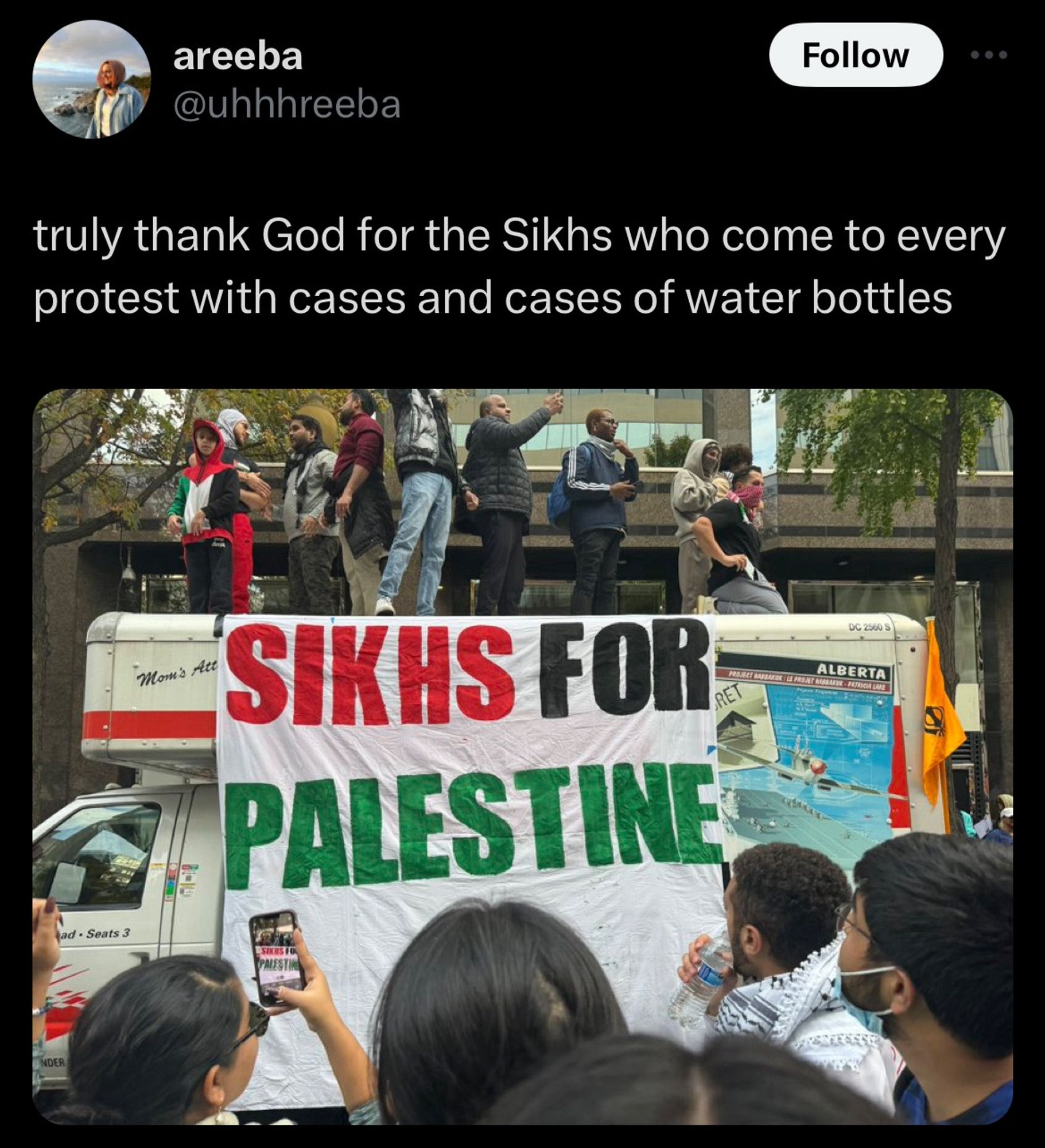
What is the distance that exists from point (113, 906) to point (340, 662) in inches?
74.5

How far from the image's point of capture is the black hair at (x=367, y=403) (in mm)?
7160

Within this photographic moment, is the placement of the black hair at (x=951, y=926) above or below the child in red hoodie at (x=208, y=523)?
below

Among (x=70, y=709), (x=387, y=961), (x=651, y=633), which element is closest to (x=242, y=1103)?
(x=387, y=961)

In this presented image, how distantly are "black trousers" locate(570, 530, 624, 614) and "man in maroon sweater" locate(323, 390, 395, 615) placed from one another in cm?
124

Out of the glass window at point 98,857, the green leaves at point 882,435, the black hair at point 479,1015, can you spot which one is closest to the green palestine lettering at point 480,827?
the glass window at point 98,857

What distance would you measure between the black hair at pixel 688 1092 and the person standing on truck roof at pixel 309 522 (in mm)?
6673

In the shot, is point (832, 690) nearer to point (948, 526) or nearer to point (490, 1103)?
point (490, 1103)

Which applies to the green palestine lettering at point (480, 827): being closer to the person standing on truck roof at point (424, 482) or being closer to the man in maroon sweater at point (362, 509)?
the person standing on truck roof at point (424, 482)

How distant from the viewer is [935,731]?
19.2 feet

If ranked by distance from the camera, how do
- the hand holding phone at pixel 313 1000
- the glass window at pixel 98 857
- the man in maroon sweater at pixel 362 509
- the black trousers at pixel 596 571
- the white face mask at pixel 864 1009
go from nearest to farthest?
the hand holding phone at pixel 313 1000
the white face mask at pixel 864 1009
the glass window at pixel 98 857
the man in maroon sweater at pixel 362 509
the black trousers at pixel 596 571

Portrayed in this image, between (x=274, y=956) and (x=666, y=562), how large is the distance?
12.3m

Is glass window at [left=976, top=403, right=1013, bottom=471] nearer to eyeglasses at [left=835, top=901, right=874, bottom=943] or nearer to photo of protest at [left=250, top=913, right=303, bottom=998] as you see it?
eyeglasses at [left=835, top=901, right=874, bottom=943]

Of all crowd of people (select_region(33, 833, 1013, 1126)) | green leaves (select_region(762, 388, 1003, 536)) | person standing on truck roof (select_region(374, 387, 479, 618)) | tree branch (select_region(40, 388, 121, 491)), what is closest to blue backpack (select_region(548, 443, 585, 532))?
person standing on truck roof (select_region(374, 387, 479, 618))

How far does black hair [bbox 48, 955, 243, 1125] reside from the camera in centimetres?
231
